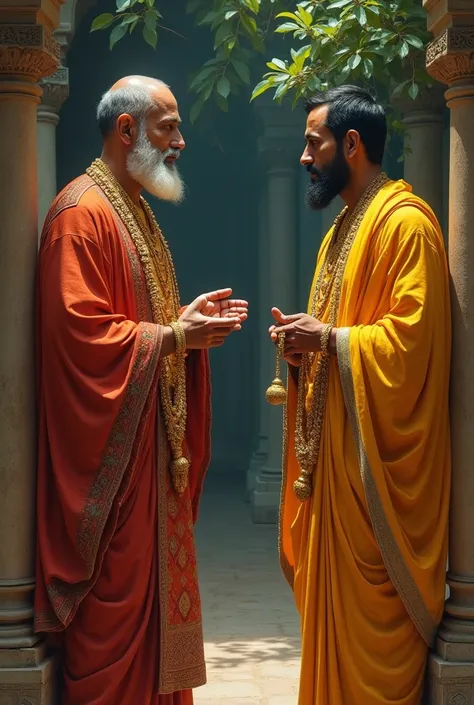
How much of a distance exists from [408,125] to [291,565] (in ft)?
11.6

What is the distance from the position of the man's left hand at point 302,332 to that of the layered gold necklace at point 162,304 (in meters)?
0.36

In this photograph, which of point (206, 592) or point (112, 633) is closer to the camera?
point (112, 633)

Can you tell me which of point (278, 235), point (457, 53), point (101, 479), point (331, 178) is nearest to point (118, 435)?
point (101, 479)

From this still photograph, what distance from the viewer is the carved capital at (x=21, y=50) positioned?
4426 millimetres

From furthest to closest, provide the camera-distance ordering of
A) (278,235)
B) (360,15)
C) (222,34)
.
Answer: (278,235), (222,34), (360,15)

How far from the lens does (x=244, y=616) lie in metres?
7.75

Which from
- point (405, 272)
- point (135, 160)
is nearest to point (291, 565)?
point (405, 272)

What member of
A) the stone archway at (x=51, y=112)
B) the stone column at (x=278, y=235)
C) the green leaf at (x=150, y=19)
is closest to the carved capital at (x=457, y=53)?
the green leaf at (x=150, y=19)

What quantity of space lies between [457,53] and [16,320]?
1.74m

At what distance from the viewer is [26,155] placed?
450 cm

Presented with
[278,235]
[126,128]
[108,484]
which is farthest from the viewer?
[278,235]

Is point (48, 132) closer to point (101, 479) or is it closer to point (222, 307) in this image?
point (222, 307)

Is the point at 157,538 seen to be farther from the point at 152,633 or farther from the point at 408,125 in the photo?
the point at 408,125

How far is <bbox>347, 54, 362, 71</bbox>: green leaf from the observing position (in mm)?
6636
